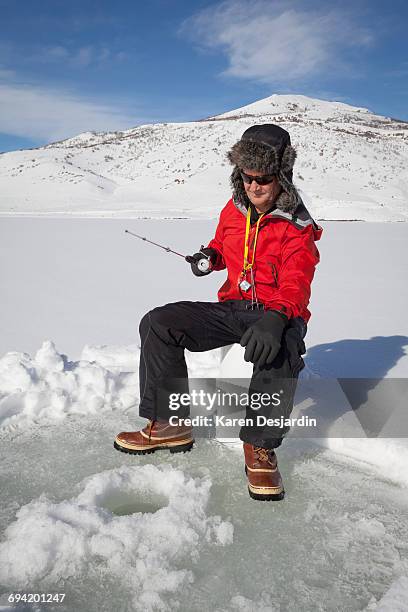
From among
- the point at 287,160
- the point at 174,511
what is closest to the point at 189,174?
the point at 287,160

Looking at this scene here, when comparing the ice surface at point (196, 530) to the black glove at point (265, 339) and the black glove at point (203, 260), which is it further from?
the black glove at point (203, 260)

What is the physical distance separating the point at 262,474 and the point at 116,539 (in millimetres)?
592

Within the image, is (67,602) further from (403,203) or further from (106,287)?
(403,203)

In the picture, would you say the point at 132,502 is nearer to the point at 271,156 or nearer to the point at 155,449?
the point at 155,449

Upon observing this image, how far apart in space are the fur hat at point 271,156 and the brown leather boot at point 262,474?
980mm

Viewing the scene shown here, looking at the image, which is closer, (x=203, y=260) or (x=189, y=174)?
(x=203, y=260)

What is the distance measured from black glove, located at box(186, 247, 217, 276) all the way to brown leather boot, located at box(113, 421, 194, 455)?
76 centimetres

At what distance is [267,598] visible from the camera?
145 cm

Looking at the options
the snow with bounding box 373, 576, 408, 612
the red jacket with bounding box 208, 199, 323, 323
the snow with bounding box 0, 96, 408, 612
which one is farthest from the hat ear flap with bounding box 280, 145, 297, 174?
the snow with bounding box 373, 576, 408, 612

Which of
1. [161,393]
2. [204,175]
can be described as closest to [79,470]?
[161,393]

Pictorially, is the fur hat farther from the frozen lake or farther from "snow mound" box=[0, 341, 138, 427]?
"snow mound" box=[0, 341, 138, 427]

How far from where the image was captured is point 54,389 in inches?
102

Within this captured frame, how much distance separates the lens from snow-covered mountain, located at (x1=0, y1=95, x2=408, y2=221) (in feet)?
64.1

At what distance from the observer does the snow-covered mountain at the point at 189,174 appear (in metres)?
19.5
